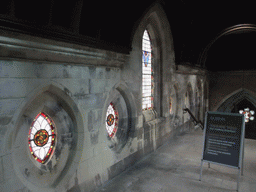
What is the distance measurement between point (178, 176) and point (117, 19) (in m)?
3.36

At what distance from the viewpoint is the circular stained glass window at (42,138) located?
3.04 metres

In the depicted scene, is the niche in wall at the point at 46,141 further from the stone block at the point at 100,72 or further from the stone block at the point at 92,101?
the stone block at the point at 100,72

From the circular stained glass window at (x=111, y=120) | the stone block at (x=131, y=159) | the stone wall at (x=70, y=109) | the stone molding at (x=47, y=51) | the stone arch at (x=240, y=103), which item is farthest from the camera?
the stone arch at (x=240, y=103)

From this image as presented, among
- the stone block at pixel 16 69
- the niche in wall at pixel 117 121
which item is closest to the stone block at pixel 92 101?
the niche in wall at pixel 117 121

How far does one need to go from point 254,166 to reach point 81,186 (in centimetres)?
387

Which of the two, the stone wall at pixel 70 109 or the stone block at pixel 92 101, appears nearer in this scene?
the stone wall at pixel 70 109

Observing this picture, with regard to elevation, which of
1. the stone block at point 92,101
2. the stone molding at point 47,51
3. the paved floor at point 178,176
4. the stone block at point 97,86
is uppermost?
the stone molding at point 47,51

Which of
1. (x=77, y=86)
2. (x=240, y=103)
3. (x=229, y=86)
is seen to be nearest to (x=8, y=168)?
(x=77, y=86)

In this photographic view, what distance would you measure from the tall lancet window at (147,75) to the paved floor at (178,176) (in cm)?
148

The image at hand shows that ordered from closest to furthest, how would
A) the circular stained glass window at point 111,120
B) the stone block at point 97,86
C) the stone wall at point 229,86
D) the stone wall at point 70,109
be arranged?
1. the stone wall at point 70,109
2. the stone block at point 97,86
3. the circular stained glass window at point 111,120
4. the stone wall at point 229,86

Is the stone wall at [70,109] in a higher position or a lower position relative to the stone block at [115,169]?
higher

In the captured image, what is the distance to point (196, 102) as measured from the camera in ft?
35.8

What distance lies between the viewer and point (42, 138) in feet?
10.4

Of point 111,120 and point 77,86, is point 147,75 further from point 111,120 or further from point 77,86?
point 77,86
